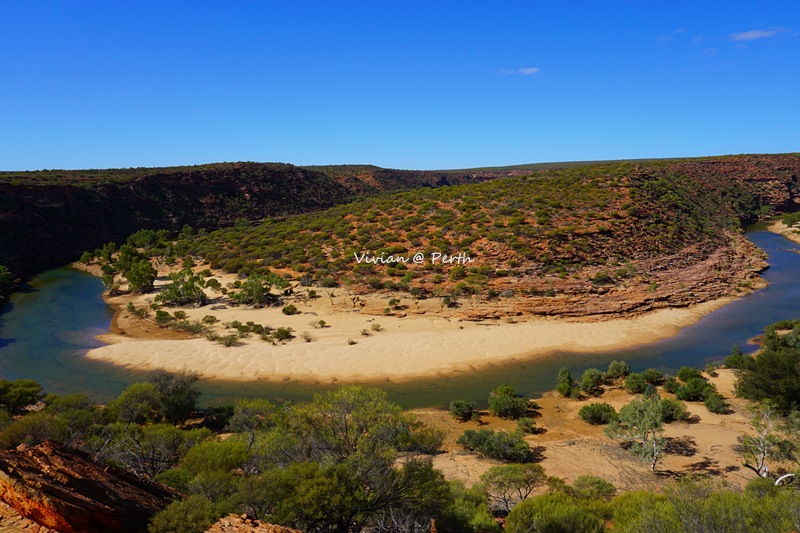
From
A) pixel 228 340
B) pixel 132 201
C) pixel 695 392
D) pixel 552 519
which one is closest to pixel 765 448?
pixel 695 392

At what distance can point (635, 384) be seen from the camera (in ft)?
63.9

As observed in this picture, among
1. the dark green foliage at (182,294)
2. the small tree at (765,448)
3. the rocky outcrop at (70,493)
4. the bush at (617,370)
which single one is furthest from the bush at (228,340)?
the small tree at (765,448)

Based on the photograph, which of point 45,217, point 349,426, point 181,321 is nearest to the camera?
point 349,426

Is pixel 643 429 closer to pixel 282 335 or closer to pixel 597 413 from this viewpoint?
pixel 597 413

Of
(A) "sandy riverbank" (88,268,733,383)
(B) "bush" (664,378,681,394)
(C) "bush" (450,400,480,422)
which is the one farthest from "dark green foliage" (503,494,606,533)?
(B) "bush" (664,378,681,394)

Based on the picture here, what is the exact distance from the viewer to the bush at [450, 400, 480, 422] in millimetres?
17609

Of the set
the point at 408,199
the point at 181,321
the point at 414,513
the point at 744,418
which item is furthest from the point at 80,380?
the point at 408,199

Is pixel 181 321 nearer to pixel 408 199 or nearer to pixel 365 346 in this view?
pixel 365 346

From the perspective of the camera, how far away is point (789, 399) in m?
15.6

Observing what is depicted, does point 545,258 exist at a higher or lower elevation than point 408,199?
lower

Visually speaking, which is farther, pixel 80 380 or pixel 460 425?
pixel 80 380

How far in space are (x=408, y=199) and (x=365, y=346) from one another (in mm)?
33962

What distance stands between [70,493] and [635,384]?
2177 centimetres

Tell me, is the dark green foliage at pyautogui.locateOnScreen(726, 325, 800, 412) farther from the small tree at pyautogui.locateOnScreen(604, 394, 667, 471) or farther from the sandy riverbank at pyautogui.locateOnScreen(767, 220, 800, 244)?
the sandy riverbank at pyautogui.locateOnScreen(767, 220, 800, 244)
